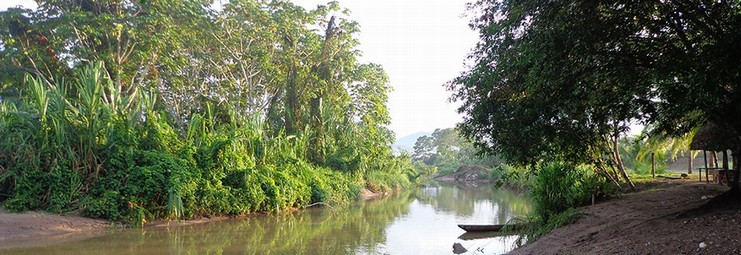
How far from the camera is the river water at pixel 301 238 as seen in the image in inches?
375

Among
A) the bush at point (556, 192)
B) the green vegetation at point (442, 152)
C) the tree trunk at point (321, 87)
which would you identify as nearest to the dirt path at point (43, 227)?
the bush at point (556, 192)

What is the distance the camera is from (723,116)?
20.7ft

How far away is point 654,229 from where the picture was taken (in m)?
6.18

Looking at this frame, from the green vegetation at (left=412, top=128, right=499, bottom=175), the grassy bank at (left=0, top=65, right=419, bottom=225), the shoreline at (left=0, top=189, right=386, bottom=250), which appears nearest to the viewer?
the shoreline at (left=0, top=189, right=386, bottom=250)

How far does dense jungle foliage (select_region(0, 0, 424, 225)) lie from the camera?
11.5 metres

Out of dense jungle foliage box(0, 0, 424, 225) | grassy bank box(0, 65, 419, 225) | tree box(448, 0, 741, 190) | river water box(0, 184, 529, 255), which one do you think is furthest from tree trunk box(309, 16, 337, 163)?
tree box(448, 0, 741, 190)

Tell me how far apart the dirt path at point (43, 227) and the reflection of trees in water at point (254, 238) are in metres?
0.63

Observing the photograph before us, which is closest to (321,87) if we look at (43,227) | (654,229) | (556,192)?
(43,227)

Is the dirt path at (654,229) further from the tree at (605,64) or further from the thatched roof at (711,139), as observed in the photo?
the thatched roof at (711,139)

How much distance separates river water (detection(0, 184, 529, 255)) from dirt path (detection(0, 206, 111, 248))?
381 millimetres

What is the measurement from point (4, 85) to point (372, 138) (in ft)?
50.1

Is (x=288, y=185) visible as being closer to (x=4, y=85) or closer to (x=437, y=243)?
(x=437, y=243)

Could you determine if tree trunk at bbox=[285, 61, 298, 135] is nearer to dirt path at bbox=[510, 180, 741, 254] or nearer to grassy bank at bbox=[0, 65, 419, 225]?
grassy bank at bbox=[0, 65, 419, 225]

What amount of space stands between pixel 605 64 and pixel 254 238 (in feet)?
28.0
